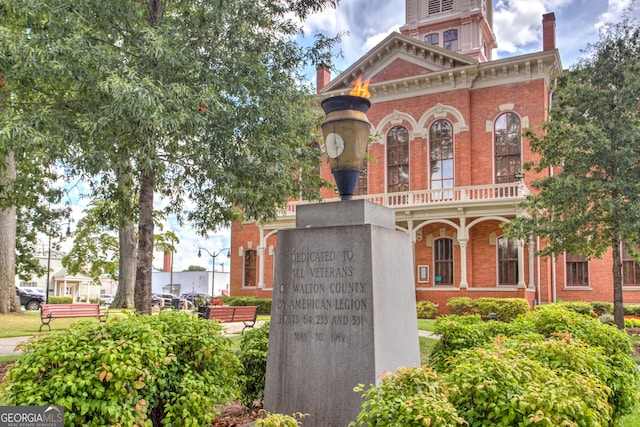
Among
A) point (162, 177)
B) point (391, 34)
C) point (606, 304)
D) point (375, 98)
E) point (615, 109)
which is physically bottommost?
point (606, 304)

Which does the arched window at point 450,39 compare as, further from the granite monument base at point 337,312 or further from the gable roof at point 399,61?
the granite monument base at point 337,312

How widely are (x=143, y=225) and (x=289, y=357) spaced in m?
7.98

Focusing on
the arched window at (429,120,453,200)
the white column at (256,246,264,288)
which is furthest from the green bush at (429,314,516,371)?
the white column at (256,246,264,288)

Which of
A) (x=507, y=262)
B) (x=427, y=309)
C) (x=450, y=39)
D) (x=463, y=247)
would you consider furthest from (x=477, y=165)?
(x=450, y=39)

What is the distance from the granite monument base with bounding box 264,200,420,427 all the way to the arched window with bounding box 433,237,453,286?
2425cm

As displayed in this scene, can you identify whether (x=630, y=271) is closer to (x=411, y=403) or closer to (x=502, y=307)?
(x=502, y=307)

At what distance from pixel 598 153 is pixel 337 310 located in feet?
46.2

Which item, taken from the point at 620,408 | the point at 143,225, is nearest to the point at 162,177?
the point at 143,225

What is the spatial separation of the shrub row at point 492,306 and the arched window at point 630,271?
22.9 ft

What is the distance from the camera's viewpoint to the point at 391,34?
32.1m

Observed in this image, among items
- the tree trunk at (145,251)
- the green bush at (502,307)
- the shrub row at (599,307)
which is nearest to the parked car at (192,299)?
the green bush at (502,307)

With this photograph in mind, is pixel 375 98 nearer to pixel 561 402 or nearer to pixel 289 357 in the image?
pixel 289 357

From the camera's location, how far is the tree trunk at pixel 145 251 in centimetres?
1328

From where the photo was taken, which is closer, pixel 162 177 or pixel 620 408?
pixel 620 408
